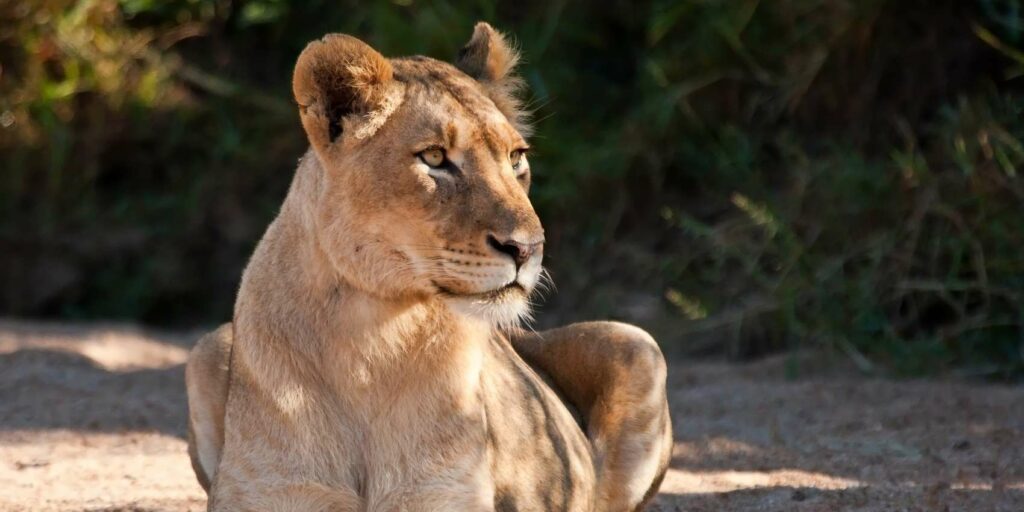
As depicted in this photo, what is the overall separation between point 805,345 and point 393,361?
378cm

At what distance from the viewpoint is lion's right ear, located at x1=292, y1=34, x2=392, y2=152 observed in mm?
3100

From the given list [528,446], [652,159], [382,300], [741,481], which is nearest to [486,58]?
[382,300]

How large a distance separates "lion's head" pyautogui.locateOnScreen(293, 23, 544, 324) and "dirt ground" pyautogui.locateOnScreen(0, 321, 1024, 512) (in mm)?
1316

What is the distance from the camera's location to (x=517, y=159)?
10.9 feet

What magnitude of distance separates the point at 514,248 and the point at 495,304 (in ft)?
0.41

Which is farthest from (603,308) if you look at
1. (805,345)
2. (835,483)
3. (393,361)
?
(393,361)

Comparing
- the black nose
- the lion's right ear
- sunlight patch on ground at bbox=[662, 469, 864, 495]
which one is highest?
the lion's right ear

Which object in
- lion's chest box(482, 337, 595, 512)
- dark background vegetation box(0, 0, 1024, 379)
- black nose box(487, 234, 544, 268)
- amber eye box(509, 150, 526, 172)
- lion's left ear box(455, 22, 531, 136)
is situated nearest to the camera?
black nose box(487, 234, 544, 268)

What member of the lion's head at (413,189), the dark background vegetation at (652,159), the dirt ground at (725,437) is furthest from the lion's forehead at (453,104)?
the dark background vegetation at (652,159)

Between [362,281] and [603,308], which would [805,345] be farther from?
[362,281]

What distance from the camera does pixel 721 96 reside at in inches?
302

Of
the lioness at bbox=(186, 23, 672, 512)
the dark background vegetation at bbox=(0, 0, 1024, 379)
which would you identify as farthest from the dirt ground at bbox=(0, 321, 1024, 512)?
the lioness at bbox=(186, 23, 672, 512)

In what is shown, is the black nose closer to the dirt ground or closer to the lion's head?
the lion's head

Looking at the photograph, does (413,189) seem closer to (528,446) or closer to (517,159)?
(517,159)
